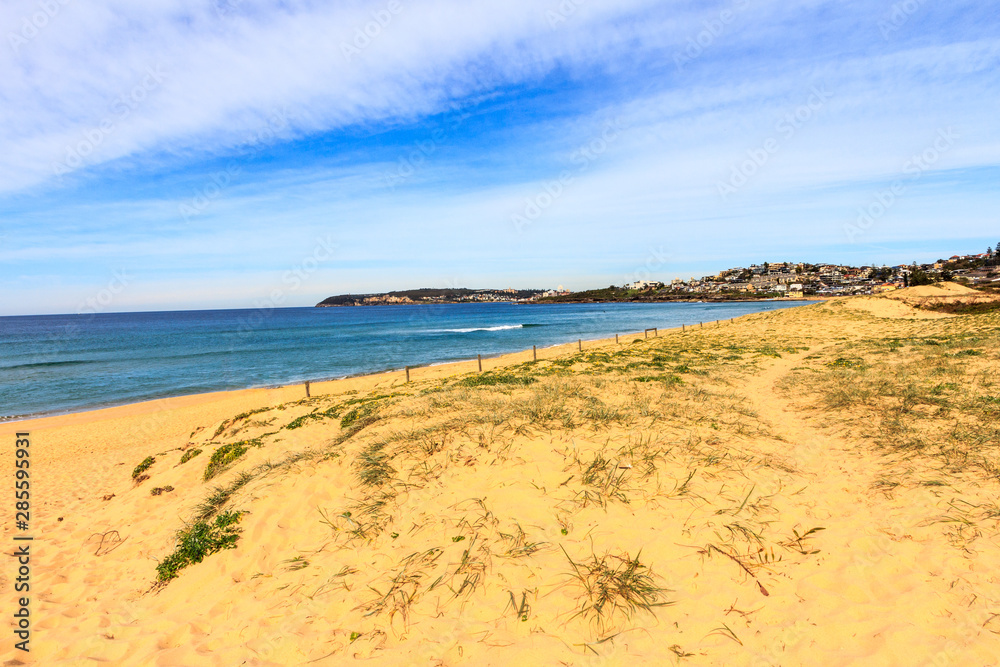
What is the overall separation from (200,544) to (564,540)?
18.0ft

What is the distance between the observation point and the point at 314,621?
4719 millimetres

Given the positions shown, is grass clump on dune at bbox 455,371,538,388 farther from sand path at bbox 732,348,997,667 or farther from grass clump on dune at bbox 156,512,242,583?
sand path at bbox 732,348,997,667

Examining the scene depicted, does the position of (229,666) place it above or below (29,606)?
above

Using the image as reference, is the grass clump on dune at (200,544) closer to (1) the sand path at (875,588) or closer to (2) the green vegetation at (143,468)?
(1) the sand path at (875,588)

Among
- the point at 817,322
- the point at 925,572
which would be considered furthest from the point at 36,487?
the point at 817,322

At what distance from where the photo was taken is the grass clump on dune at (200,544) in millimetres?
6301

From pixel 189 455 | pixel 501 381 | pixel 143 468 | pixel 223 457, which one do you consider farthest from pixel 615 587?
pixel 143 468

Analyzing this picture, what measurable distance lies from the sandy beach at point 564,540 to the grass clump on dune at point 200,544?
0.06m

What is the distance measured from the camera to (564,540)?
211 inches

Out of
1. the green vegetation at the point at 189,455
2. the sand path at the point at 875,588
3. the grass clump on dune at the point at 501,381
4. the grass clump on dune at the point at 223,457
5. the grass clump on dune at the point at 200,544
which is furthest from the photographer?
the grass clump on dune at the point at 501,381

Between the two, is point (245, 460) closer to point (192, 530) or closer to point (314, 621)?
point (192, 530)

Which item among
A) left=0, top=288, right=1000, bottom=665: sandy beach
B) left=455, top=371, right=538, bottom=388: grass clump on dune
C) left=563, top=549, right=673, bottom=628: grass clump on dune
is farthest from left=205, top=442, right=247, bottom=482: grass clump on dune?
left=563, top=549, right=673, bottom=628: grass clump on dune

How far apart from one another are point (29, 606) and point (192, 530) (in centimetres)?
200

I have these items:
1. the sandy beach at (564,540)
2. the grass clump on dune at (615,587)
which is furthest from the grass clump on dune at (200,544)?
the grass clump on dune at (615,587)
